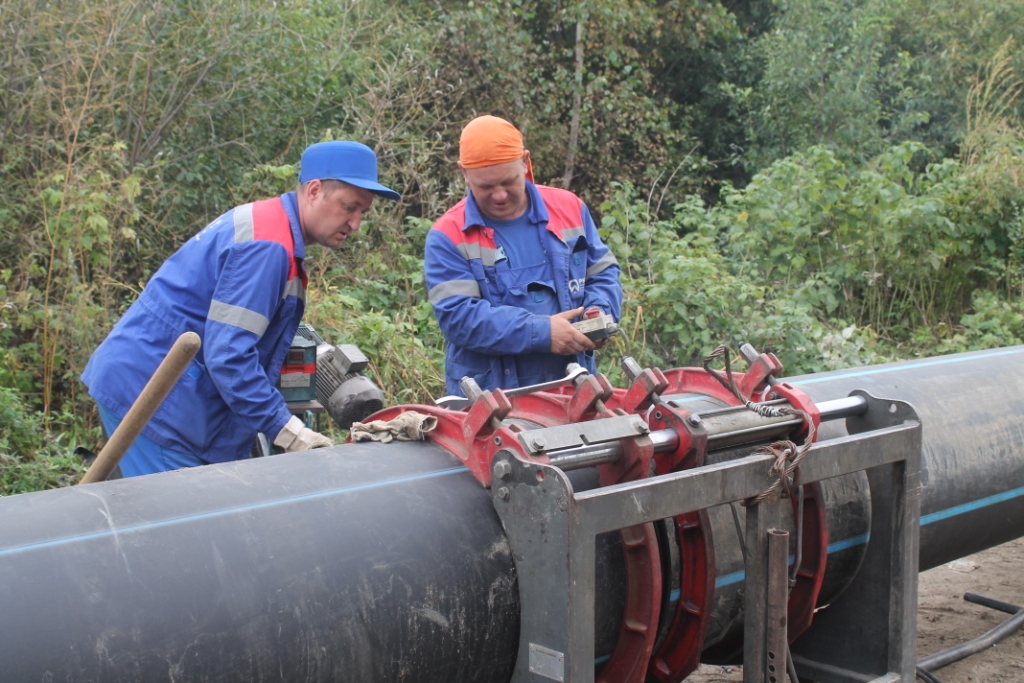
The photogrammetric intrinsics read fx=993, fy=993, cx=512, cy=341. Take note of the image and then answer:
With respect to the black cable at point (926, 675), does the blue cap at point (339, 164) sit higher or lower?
higher

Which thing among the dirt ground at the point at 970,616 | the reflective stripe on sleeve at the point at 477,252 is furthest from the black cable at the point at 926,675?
the reflective stripe on sleeve at the point at 477,252

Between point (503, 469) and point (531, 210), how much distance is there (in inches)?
→ 68.3

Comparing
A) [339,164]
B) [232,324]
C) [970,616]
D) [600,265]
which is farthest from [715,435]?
[970,616]

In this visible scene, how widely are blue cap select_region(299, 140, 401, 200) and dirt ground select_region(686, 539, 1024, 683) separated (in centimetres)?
201

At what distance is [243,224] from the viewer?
9.02ft

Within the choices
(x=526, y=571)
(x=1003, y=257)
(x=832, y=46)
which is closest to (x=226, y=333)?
(x=526, y=571)

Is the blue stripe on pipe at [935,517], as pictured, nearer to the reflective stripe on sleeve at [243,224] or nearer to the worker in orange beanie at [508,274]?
the worker in orange beanie at [508,274]

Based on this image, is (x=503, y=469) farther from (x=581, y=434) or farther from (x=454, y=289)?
(x=454, y=289)

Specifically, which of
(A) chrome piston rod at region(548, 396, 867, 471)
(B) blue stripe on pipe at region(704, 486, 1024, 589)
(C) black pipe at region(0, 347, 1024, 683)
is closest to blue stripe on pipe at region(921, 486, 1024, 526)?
(B) blue stripe on pipe at region(704, 486, 1024, 589)

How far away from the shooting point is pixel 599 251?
353 cm

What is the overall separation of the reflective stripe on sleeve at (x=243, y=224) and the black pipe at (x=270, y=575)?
95 cm

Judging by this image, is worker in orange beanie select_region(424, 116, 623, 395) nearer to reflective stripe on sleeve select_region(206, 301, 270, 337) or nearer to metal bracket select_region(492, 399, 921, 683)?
reflective stripe on sleeve select_region(206, 301, 270, 337)

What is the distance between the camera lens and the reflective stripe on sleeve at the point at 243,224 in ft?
8.91

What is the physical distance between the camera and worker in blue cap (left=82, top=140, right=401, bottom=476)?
2.65 meters
